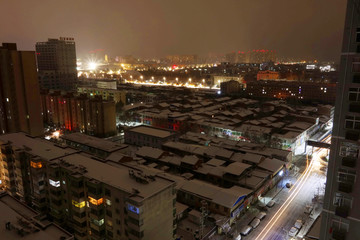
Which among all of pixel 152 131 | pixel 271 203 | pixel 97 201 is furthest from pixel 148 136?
pixel 97 201

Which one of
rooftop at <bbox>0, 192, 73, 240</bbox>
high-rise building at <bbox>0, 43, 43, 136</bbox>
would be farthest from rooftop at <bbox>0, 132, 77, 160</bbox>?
high-rise building at <bbox>0, 43, 43, 136</bbox>

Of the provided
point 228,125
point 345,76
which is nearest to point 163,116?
point 228,125

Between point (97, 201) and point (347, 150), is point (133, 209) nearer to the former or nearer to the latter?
point (97, 201)

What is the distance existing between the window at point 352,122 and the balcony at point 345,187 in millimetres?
910

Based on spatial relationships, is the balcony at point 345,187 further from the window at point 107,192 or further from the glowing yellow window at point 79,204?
the glowing yellow window at point 79,204

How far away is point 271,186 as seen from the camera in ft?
41.7

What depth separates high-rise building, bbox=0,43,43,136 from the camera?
54.4 feet

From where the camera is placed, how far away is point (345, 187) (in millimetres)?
4277

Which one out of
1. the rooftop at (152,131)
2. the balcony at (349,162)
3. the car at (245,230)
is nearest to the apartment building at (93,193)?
the car at (245,230)

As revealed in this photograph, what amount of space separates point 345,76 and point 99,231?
302 inches

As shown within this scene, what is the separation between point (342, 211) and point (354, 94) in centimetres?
187

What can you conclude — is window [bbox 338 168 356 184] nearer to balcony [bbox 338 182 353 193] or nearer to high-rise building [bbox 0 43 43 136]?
balcony [bbox 338 182 353 193]

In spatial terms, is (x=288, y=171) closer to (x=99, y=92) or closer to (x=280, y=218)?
(x=280, y=218)

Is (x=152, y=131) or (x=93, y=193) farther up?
(x=93, y=193)
